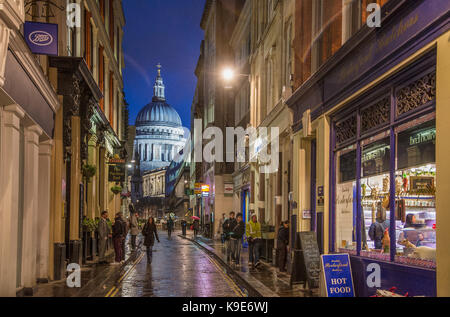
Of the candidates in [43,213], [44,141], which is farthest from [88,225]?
[44,141]

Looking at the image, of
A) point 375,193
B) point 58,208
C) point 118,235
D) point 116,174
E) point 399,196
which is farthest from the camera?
point 116,174

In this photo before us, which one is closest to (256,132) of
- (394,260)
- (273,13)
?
(273,13)

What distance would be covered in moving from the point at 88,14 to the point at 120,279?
37.8 ft

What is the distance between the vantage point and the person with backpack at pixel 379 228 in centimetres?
1033

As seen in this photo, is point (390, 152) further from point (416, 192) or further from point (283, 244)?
point (283, 244)

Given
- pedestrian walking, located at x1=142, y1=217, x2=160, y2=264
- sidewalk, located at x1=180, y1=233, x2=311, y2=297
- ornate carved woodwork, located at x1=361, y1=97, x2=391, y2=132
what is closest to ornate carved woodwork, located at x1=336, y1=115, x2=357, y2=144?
ornate carved woodwork, located at x1=361, y1=97, x2=391, y2=132

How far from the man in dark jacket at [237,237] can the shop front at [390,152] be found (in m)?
6.34

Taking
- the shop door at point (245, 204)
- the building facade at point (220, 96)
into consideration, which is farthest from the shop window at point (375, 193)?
the building facade at point (220, 96)

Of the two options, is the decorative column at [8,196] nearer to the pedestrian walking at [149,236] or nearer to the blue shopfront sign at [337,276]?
the blue shopfront sign at [337,276]

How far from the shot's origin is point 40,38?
1173 centimetres

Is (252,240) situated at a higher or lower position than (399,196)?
lower

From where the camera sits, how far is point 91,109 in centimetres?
2044

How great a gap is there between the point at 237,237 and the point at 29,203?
31.4 ft

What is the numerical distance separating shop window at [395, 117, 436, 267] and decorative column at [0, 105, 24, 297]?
696 cm
